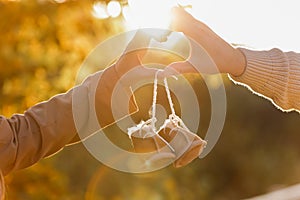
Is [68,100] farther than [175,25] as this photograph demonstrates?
Yes

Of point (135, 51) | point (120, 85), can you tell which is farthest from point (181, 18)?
point (120, 85)

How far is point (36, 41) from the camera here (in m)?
4.79

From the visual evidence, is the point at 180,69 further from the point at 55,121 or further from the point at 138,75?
the point at 55,121

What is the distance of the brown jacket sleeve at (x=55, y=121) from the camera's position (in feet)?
5.88

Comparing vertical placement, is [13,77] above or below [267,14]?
above

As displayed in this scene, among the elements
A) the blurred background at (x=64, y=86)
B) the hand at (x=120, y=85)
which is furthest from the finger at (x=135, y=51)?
the blurred background at (x=64, y=86)

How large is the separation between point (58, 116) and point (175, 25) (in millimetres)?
428

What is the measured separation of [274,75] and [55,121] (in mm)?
523

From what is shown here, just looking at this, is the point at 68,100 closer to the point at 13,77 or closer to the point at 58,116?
the point at 58,116

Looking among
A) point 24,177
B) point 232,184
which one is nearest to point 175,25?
point 24,177

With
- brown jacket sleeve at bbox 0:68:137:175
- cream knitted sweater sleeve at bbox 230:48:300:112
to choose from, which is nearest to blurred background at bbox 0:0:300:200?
brown jacket sleeve at bbox 0:68:137:175

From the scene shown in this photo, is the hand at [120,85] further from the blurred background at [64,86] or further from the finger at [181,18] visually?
the blurred background at [64,86]

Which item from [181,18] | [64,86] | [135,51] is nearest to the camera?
[181,18]

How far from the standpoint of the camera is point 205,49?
1.52 m
